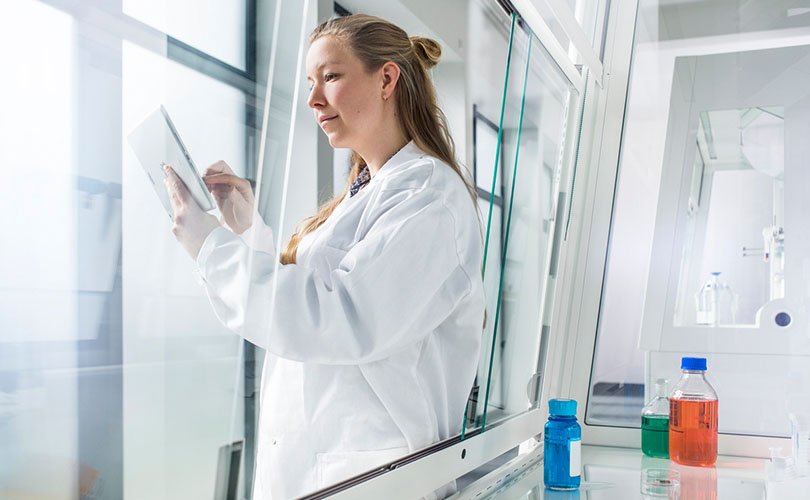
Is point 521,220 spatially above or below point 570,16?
below

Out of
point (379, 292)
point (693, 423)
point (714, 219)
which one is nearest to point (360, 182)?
point (379, 292)

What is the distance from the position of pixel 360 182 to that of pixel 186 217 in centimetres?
67

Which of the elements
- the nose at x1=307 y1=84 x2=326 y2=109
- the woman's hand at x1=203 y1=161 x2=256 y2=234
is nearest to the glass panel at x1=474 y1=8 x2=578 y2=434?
the nose at x1=307 y1=84 x2=326 y2=109

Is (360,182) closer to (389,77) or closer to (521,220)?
(389,77)

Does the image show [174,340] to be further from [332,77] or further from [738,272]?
[738,272]

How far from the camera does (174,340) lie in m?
0.53

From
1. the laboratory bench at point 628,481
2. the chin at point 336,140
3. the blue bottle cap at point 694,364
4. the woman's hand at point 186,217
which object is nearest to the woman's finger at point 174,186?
the woman's hand at point 186,217

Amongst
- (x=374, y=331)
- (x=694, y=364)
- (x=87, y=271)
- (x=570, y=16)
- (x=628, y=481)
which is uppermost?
(x=570, y=16)

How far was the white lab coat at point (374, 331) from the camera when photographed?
882 millimetres

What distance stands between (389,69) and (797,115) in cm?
122

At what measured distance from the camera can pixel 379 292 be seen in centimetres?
91

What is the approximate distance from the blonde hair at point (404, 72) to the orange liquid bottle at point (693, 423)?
81 cm

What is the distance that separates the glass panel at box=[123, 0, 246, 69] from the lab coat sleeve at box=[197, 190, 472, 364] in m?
0.28

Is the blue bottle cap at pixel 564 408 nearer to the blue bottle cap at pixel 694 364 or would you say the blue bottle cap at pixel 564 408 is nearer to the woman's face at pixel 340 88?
the blue bottle cap at pixel 694 364
